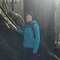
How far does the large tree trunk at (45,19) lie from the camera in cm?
641

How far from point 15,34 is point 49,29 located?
4.62 ft

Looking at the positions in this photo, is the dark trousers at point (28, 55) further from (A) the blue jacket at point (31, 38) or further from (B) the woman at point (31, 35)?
(A) the blue jacket at point (31, 38)

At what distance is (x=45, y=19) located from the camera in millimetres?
6859

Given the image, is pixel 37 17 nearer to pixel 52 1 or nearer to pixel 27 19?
pixel 52 1

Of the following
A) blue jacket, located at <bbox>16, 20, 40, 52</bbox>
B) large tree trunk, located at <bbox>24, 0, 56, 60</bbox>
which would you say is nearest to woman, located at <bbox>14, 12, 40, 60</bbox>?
blue jacket, located at <bbox>16, 20, 40, 52</bbox>

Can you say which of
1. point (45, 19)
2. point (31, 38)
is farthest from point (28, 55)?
point (45, 19)

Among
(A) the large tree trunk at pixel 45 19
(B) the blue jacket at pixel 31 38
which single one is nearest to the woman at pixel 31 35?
(B) the blue jacket at pixel 31 38

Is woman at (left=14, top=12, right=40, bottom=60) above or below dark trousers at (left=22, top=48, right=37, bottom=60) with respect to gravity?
above

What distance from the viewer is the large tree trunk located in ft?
21.0

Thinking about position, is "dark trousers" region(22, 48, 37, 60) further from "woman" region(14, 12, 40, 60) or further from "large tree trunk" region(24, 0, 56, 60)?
"large tree trunk" region(24, 0, 56, 60)

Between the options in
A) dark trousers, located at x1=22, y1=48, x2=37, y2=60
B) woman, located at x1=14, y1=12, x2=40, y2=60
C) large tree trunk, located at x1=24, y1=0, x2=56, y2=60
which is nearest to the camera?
woman, located at x1=14, y1=12, x2=40, y2=60

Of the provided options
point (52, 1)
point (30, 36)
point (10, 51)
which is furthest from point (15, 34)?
point (52, 1)

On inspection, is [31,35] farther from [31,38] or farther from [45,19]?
[45,19]

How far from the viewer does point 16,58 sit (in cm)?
589
